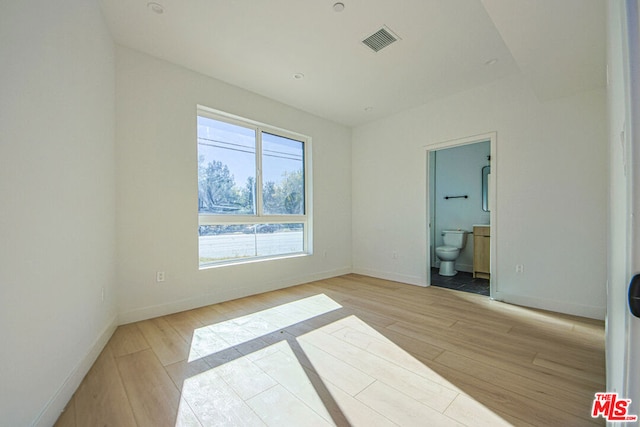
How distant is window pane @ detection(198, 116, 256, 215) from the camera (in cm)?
321

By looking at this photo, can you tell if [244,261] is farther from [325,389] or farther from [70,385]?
[325,389]

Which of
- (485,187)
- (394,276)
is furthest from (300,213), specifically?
(485,187)

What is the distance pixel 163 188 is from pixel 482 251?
187 inches

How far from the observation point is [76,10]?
168 cm

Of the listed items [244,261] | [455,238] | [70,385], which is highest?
[455,238]

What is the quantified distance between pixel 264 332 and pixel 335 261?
8.05 ft

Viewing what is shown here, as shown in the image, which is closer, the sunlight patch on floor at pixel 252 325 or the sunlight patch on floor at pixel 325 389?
the sunlight patch on floor at pixel 325 389

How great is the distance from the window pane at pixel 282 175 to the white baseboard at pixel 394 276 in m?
1.60

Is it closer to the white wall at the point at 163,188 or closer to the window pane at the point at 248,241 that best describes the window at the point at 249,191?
the window pane at the point at 248,241

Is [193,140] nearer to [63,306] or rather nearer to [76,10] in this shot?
[76,10]

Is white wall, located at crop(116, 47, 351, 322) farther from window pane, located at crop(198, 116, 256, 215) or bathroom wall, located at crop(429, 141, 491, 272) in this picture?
bathroom wall, located at crop(429, 141, 491, 272)

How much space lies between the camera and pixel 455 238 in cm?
487

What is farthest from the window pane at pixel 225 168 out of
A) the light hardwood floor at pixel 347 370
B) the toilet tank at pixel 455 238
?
the toilet tank at pixel 455 238

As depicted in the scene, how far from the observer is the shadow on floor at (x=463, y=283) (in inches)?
149
